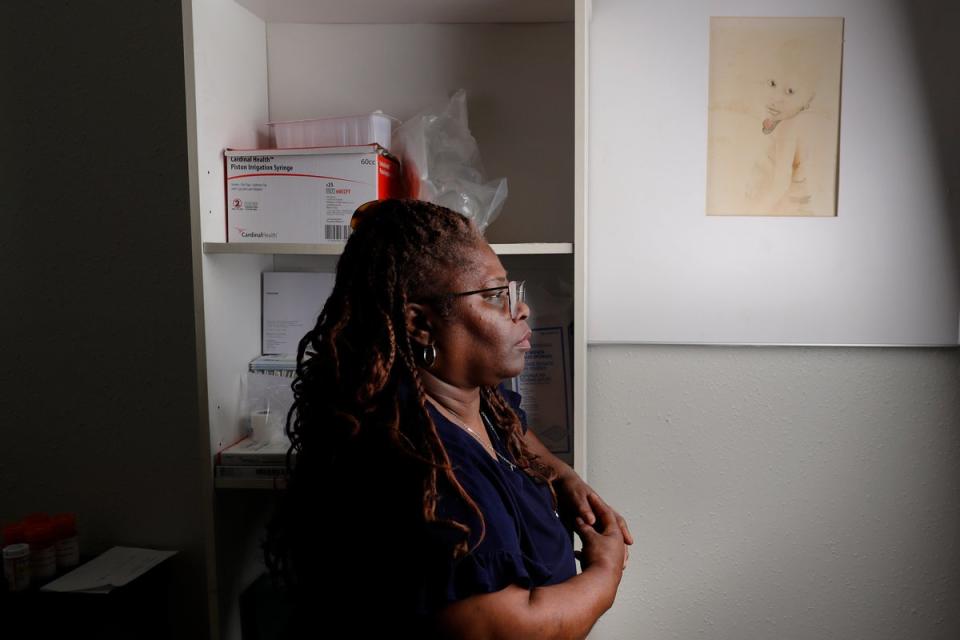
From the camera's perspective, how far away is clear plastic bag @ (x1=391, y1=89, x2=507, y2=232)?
1600 millimetres

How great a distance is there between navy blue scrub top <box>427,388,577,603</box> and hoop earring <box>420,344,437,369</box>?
6 centimetres

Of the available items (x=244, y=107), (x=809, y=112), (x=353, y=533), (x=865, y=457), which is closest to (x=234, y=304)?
(x=244, y=107)

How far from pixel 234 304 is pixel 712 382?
1.15 meters

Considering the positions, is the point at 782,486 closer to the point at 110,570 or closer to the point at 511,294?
the point at 511,294

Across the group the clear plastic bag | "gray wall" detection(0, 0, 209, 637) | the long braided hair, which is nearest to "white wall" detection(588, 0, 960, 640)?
the clear plastic bag

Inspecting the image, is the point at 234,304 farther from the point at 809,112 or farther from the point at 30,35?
the point at 809,112

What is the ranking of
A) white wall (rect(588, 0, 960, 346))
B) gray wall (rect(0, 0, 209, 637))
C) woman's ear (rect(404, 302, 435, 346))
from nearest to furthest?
1. woman's ear (rect(404, 302, 435, 346))
2. white wall (rect(588, 0, 960, 346))
3. gray wall (rect(0, 0, 209, 637))

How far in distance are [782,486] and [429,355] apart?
1.16m

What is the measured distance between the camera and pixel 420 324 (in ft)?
3.73

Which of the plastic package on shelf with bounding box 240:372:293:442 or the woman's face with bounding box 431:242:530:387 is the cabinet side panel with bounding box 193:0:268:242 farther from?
the woman's face with bounding box 431:242:530:387

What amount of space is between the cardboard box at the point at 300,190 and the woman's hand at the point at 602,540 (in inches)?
28.6

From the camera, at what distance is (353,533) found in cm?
101

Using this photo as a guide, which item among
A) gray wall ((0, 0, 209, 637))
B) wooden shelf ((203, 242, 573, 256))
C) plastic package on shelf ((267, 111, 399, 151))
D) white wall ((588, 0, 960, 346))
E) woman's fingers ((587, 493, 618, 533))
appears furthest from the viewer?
gray wall ((0, 0, 209, 637))

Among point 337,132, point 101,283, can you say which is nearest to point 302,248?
point 337,132
